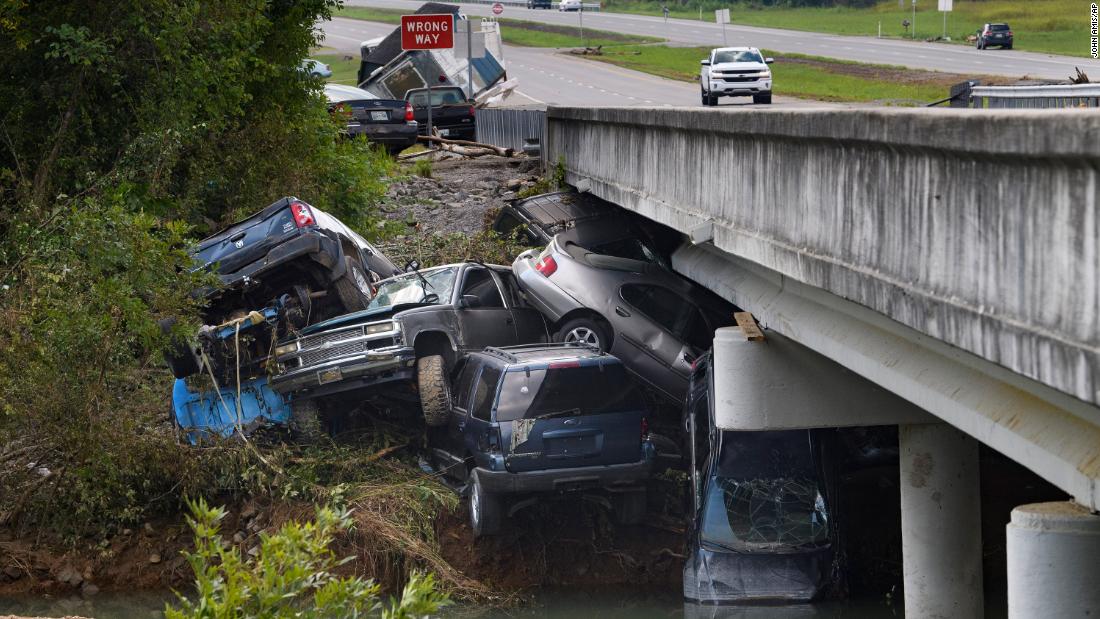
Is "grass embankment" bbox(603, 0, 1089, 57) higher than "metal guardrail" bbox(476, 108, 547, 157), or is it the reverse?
"grass embankment" bbox(603, 0, 1089, 57)

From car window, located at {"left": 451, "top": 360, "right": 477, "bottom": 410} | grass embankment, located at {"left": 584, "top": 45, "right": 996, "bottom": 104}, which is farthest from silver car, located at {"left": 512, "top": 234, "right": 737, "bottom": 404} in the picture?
grass embankment, located at {"left": 584, "top": 45, "right": 996, "bottom": 104}

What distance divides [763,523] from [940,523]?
2134 millimetres

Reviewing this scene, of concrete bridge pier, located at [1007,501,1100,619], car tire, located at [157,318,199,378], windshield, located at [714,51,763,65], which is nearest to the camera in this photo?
concrete bridge pier, located at [1007,501,1100,619]

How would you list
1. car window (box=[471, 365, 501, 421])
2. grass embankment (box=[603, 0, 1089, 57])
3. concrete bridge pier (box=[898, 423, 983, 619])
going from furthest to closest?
grass embankment (box=[603, 0, 1089, 57]) < car window (box=[471, 365, 501, 421]) < concrete bridge pier (box=[898, 423, 983, 619])

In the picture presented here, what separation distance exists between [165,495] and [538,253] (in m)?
5.61

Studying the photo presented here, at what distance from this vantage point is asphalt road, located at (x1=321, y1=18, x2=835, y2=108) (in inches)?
1576

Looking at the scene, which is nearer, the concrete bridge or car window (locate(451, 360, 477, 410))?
the concrete bridge

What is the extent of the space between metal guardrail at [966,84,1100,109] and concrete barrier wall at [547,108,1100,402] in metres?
8.23

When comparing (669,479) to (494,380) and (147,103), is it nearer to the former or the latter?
(494,380)

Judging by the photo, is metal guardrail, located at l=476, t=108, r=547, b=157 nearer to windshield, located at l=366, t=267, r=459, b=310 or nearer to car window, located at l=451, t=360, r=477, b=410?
windshield, located at l=366, t=267, r=459, b=310

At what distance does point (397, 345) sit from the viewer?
14.8 m

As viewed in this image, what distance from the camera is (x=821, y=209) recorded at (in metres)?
8.55

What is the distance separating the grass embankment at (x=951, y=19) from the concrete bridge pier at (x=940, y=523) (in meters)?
42.7

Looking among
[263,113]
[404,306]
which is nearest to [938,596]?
[404,306]
